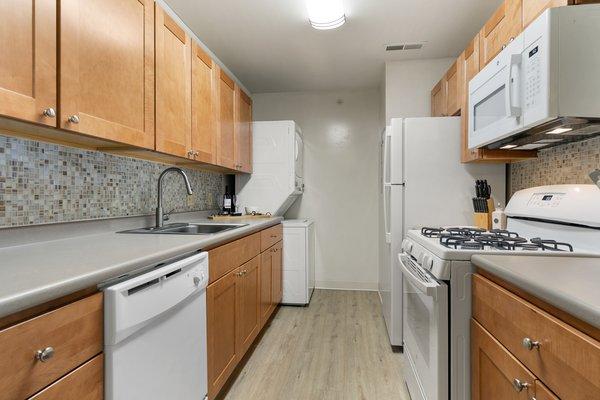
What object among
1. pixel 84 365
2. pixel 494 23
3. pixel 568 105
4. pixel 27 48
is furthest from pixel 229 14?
pixel 84 365

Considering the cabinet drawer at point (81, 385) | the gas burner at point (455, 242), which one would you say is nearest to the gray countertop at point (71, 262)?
the cabinet drawer at point (81, 385)

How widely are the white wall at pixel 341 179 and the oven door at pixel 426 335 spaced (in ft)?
6.44

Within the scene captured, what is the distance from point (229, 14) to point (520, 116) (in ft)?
6.24

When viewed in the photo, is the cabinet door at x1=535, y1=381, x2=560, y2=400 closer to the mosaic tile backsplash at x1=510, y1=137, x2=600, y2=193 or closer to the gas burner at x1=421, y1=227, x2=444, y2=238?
A: the gas burner at x1=421, y1=227, x2=444, y2=238

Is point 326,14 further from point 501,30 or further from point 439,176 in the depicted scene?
point 439,176

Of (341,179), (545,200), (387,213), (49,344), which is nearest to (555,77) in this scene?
(545,200)

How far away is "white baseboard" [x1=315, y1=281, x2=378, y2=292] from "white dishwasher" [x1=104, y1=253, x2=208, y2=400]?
2.47m

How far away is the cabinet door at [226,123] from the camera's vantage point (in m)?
2.46

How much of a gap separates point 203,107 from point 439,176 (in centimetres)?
167

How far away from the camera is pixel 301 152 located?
358cm

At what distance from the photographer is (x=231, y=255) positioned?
1.75 meters

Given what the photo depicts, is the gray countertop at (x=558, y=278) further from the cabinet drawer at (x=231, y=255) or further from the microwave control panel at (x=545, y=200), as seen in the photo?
the cabinet drawer at (x=231, y=255)

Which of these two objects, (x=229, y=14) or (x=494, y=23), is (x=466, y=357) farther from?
(x=229, y=14)

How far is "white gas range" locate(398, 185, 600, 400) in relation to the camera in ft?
4.01
